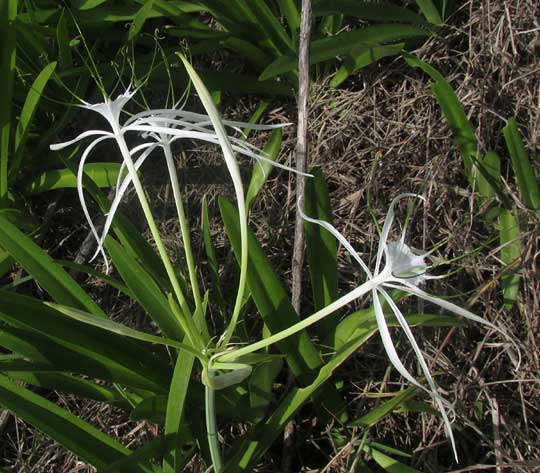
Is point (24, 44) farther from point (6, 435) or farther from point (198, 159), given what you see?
point (6, 435)

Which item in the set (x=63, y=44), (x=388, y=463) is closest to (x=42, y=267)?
(x=63, y=44)

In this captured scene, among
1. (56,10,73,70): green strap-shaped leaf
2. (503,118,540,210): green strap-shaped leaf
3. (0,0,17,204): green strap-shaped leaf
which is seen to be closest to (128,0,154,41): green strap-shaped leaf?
(56,10,73,70): green strap-shaped leaf

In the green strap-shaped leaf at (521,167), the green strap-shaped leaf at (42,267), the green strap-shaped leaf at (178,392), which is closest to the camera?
the green strap-shaped leaf at (178,392)

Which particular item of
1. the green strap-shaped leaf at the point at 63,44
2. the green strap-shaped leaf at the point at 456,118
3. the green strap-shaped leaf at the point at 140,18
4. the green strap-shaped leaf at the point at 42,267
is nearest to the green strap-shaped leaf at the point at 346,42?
the green strap-shaped leaf at the point at 456,118

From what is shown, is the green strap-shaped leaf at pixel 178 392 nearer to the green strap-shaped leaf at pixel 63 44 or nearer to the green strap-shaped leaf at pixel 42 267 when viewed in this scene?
the green strap-shaped leaf at pixel 42 267

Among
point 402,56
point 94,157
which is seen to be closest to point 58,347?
point 94,157

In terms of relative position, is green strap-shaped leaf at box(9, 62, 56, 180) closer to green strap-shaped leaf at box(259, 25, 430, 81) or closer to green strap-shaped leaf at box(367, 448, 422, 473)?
green strap-shaped leaf at box(259, 25, 430, 81)

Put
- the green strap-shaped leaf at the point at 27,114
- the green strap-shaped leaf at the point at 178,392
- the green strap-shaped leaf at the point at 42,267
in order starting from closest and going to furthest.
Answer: the green strap-shaped leaf at the point at 178,392
the green strap-shaped leaf at the point at 42,267
the green strap-shaped leaf at the point at 27,114
